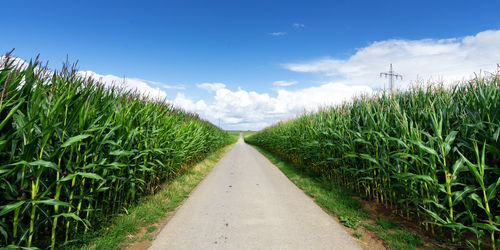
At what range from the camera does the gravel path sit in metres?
2.88

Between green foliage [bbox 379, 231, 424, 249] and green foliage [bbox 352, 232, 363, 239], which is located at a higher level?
green foliage [bbox 379, 231, 424, 249]

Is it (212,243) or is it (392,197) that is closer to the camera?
(212,243)

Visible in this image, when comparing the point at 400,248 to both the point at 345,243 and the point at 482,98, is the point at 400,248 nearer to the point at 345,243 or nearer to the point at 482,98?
the point at 345,243

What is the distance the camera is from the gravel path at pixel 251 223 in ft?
9.46

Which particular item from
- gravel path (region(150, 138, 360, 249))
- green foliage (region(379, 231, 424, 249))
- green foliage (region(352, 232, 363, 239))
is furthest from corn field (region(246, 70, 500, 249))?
gravel path (region(150, 138, 360, 249))

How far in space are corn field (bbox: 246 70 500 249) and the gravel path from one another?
4.42 feet

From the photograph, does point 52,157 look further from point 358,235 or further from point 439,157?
point 439,157

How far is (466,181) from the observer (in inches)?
118

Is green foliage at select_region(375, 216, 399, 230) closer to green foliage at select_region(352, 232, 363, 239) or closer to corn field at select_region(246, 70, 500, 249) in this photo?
corn field at select_region(246, 70, 500, 249)

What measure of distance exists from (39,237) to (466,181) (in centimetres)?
608

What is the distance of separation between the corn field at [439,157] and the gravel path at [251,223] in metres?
1.35

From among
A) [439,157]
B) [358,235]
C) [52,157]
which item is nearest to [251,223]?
[358,235]

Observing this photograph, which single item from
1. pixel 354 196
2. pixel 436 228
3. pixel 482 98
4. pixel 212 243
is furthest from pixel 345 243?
pixel 482 98

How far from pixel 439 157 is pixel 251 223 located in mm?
3162
